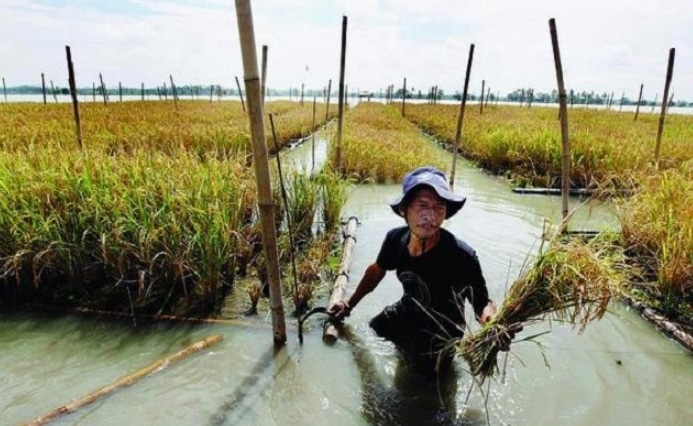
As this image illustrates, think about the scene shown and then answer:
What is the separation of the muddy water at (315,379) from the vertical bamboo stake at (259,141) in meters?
0.45

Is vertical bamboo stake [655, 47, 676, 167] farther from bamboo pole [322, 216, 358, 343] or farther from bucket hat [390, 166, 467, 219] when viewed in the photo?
bucket hat [390, 166, 467, 219]

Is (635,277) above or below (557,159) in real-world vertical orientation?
below

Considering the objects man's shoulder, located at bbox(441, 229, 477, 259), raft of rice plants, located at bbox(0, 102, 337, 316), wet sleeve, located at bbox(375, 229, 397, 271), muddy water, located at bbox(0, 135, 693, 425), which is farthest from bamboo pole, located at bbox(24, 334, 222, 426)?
man's shoulder, located at bbox(441, 229, 477, 259)

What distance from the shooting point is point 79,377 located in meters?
2.85

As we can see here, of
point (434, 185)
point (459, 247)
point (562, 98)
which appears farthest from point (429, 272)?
point (562, 98)

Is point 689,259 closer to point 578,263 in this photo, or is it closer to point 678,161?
point 578,263

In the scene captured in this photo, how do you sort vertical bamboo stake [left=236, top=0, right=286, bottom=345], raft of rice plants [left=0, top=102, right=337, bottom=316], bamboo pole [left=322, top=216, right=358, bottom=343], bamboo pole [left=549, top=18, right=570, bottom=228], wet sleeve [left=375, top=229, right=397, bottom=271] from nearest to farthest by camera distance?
vertical bamboo stake [left=236, top=0, right=286, bottom=345]
wet sleeve [left=375, top=229, right=397, bottom=271]
bamboo pole [left=322, top=216, right=358, bottom=343]
raft of rice plants [left=0, top=102, right=337, bottom=316]
bamboo pole [left=549, top=18, right=570, bottom=228]

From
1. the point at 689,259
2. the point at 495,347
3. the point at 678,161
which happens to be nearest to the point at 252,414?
the point at 495,347

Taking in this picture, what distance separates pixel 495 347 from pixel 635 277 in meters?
3.03

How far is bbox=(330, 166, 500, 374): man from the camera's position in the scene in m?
2.46

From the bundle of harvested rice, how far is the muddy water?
592 millimetres

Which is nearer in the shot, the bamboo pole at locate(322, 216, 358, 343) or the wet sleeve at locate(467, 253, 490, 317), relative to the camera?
the wet sleeve at locate(467, 253, 490, 317)

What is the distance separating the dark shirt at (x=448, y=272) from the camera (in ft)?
8.21

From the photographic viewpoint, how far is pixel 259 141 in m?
2.53
